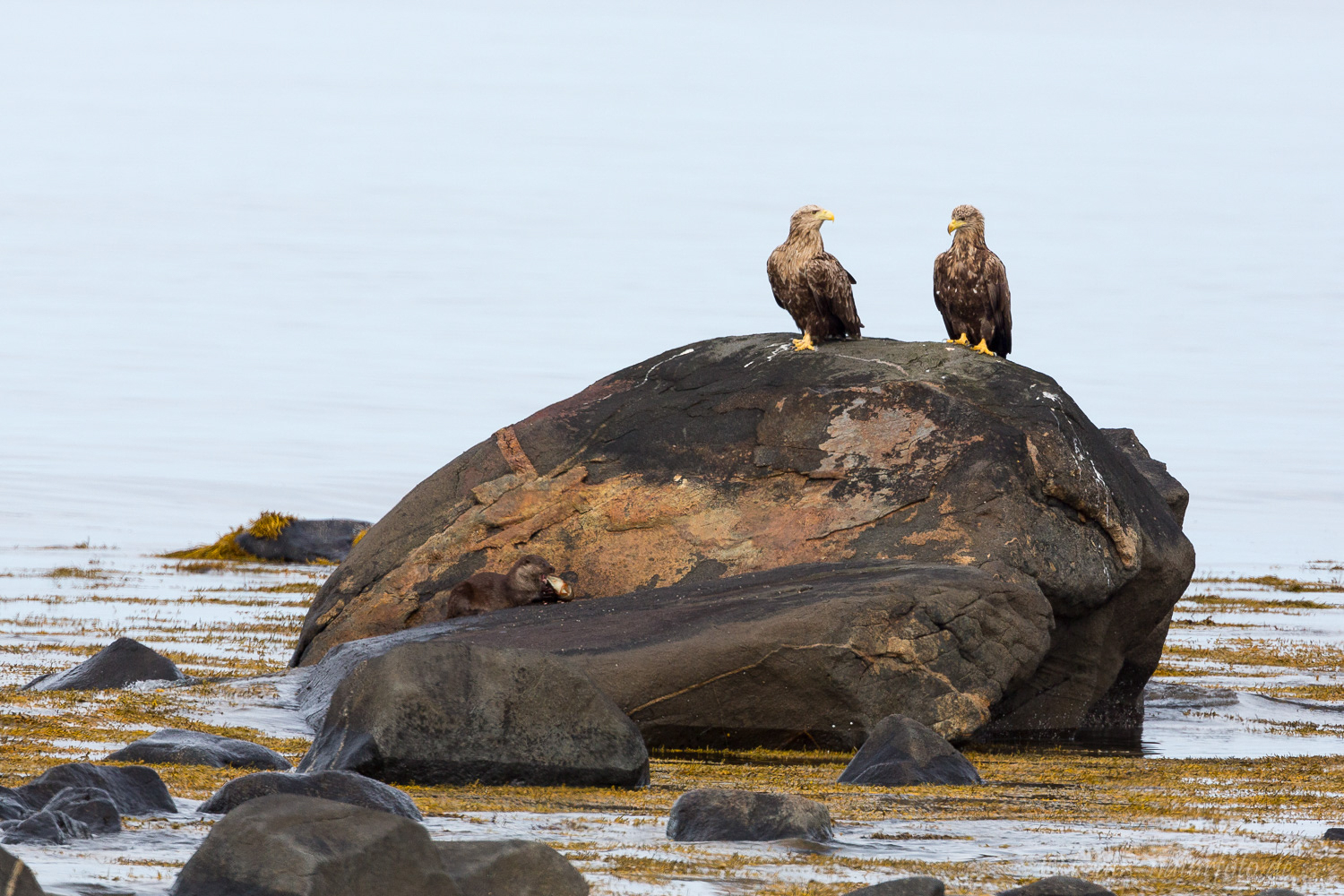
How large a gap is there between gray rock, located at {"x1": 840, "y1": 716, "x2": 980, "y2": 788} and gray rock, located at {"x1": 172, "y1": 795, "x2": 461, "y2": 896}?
17.0 feet

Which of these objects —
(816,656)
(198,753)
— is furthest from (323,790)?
(816,656)

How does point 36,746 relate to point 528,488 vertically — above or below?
below

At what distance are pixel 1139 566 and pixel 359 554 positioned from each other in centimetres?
829

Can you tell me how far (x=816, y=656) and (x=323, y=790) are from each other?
5.84 meters

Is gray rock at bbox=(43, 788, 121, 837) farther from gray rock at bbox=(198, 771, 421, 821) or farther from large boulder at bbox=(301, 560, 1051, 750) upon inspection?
large boulder at bbox=(301, 560, 1051, 750)

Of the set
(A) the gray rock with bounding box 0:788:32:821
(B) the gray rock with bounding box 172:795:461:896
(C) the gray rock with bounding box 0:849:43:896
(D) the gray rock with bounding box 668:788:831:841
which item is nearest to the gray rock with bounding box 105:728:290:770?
(A) the gray rock with bounding box 0:788:32:821

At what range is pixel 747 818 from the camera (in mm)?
8594

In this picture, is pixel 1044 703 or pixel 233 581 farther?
pixel 233 581

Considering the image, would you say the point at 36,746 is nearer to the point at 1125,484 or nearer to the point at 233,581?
the point at 1125,484

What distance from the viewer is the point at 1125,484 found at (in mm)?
17219

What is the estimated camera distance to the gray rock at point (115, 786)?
8492mm

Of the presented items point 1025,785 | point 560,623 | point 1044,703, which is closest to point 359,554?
point 560,623

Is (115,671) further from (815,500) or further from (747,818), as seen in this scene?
(747,818)

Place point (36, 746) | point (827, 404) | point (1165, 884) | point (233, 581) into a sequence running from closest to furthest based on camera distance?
point (1165, 884) < point (36, 746) < point (827, 404) < point (233, 581)
